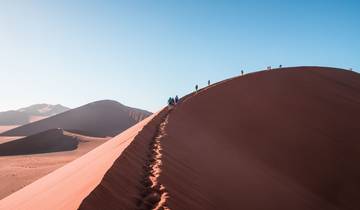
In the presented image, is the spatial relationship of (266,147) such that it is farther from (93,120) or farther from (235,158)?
(93,120)

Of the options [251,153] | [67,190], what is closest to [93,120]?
[251,153]

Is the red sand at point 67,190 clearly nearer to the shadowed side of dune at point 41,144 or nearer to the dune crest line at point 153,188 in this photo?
the dune crest line at point 153,188

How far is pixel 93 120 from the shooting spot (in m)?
82.8

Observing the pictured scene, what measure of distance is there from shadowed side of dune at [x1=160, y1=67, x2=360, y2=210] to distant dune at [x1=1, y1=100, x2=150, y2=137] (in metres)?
54.7

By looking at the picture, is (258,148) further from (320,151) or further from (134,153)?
(134,153)

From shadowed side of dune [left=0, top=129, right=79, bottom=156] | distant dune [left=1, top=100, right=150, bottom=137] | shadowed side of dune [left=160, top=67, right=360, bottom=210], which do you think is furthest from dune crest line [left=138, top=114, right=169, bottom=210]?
distant dune [left=1, top=100, right=150, bottom=137]

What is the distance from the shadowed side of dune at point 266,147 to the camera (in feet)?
27.5

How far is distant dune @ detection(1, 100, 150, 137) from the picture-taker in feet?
255

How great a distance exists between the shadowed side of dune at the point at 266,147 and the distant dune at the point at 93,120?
180 feet

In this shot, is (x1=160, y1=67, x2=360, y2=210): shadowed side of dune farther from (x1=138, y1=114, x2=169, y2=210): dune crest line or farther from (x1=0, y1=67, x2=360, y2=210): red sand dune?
(x1=138, y1=114, x2=169, y2=210): dune crest line

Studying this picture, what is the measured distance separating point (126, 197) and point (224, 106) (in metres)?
14.1

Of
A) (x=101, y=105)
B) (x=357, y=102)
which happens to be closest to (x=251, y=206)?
(x=357, y=102)

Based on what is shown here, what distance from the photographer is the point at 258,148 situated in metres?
14.3

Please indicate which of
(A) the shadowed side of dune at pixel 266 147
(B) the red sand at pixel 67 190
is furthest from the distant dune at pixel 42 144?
(B) the red sand at pixel 67 190
